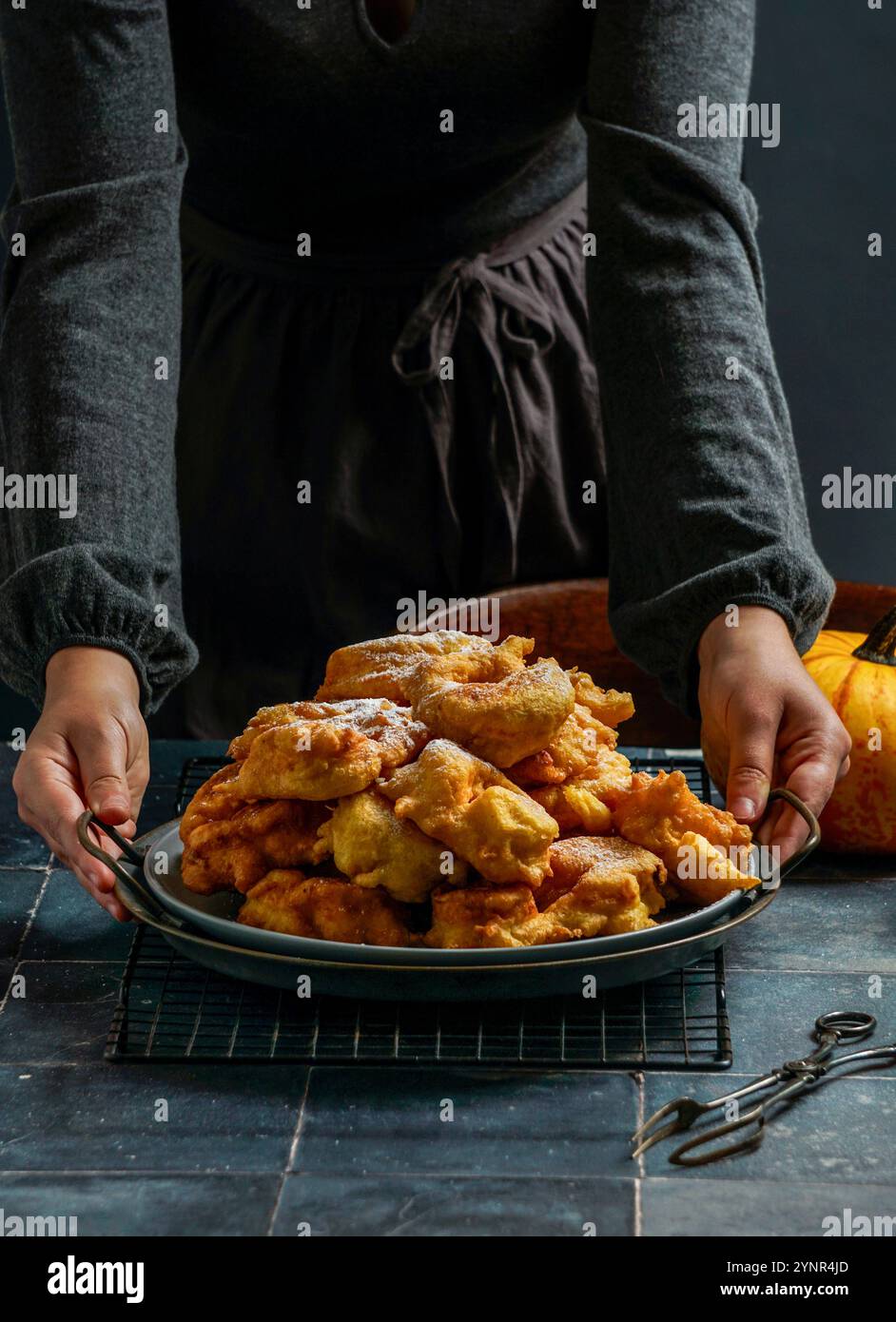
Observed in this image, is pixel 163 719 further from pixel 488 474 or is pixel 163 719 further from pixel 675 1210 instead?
pixel 675 1210

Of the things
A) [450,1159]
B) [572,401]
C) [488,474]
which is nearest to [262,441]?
[488,474]

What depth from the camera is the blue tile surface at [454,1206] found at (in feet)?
2.80

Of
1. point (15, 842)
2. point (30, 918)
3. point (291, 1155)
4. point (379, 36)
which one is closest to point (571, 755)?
point (291, 1155)

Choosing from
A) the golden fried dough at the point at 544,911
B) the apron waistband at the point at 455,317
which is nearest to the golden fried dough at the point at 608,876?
the golden fried dough at the point at 544,911

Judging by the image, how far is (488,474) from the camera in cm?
195

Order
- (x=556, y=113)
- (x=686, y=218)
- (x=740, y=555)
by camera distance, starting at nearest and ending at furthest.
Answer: (x=740, y=555)
(x=686, y=218)
(x=556, y=113)

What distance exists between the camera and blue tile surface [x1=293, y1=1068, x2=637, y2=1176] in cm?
92

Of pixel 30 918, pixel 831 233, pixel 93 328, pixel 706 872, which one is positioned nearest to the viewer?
pixel 706 872

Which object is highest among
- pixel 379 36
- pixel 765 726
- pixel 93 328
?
pixel 379 36

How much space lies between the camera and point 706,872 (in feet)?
3.58

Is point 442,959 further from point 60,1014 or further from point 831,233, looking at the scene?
point 831,233

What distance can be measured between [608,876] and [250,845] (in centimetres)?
29

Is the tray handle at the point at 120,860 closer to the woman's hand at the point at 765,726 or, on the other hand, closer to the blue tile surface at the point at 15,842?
the blue tile surface at the point at 15,842
